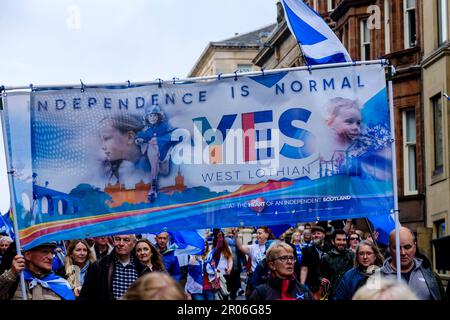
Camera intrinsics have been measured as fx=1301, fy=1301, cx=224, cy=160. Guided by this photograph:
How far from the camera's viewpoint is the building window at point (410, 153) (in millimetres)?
40188

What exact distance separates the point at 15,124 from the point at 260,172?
2.03m

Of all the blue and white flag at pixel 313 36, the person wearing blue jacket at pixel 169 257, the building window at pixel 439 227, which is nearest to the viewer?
the blue and white flag at pixel 313 36

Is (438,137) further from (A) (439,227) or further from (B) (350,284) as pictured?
(B) (350,284)

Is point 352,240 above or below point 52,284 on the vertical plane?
below

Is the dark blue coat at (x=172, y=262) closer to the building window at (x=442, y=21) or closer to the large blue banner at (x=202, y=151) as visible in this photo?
the large blue banner at (x=202, y=151)

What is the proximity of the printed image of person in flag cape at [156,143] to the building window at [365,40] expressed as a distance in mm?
35590

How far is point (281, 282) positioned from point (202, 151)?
1.30 meters

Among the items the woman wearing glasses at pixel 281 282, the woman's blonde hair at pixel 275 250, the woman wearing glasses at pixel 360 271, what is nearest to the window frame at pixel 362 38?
the woman wearing glasses at pixel 360 271

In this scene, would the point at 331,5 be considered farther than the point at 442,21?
Yes

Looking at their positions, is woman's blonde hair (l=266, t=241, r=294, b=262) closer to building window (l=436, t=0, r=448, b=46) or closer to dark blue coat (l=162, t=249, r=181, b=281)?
dark blue coat (l=162, t=249, r=181, b=281)

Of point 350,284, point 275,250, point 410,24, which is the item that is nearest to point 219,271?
→ point 275,250

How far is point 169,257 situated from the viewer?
17.3 meters
